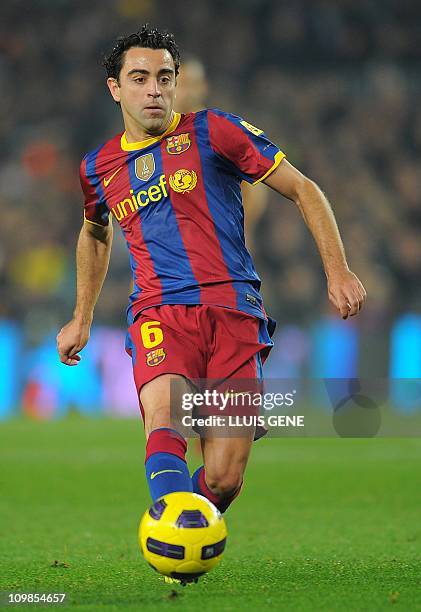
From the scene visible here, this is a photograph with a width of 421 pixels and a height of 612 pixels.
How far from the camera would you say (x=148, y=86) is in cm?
397

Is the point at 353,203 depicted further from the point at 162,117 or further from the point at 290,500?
the point at 162,117

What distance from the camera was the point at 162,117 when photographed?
4.00 m

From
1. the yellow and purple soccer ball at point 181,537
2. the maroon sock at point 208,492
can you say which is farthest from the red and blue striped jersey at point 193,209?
the yellow and purple soccer ball at point 181,537

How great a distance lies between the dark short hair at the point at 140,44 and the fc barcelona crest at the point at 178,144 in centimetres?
27

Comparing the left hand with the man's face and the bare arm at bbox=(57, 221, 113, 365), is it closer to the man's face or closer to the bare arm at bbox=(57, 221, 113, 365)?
the man's face

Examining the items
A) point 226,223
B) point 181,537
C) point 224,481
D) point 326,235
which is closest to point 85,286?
point 226,223

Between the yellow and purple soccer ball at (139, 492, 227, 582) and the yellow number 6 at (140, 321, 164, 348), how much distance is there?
2.03 ft

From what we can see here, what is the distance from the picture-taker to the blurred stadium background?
13.4m

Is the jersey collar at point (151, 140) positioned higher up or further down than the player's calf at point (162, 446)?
higher up

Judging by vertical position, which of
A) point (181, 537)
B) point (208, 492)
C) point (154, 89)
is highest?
point (154, 89)

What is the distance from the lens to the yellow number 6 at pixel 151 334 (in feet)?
12.5

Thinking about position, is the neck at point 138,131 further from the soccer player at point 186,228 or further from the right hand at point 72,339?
the right hand at point 72,339

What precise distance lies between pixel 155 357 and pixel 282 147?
1301cm

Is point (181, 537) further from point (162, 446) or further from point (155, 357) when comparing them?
point (155, 357)
